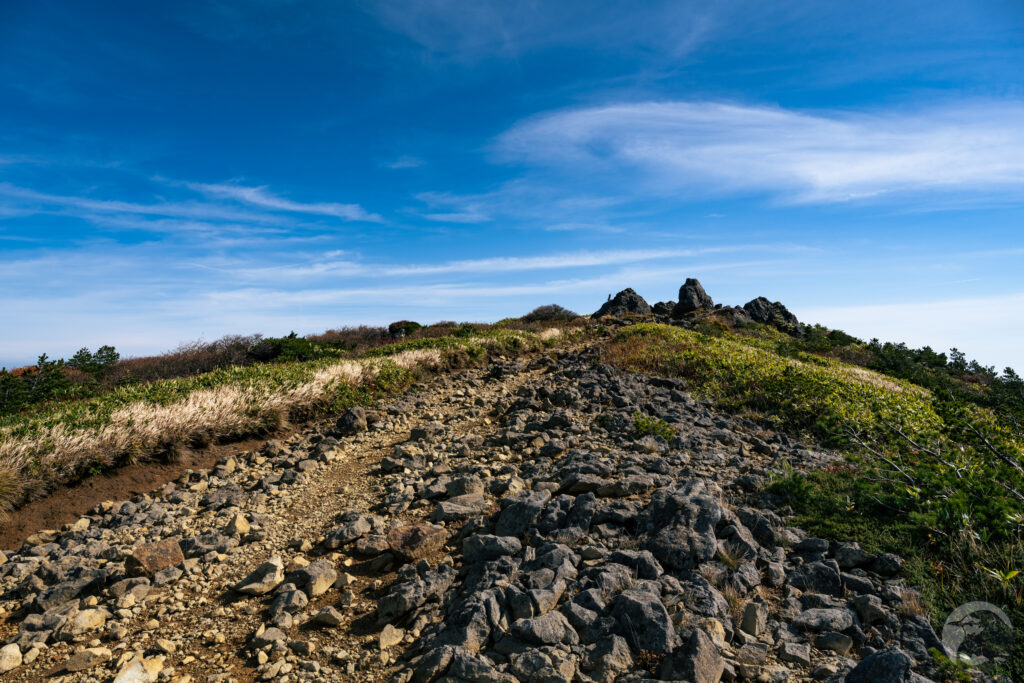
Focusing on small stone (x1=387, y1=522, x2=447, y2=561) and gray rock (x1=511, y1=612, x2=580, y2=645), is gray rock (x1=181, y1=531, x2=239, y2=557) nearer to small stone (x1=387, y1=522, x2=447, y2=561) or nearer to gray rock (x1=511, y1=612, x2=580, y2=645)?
small stone (x1=387, y1=522, x2=447, y2=561)

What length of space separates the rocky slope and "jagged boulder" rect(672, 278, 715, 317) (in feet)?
107

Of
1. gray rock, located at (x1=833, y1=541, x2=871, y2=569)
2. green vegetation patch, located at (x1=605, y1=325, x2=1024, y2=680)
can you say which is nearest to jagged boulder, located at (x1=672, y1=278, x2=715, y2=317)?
green vegetation patch, located at (x1=605, y1=325, x2=1024, y2=680)

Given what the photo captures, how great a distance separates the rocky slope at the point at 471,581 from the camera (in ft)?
10.8

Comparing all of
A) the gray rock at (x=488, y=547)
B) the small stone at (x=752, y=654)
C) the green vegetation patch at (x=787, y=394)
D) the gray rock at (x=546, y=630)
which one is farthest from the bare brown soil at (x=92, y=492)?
the green vegetation patch at (x=787, y=394)

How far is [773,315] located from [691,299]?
591 cm

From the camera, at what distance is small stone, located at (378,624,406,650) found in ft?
11.7

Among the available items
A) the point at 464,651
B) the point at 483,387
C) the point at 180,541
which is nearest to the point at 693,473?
the point at 464,651

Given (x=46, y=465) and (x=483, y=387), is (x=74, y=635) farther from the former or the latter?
(x=483, y=387)

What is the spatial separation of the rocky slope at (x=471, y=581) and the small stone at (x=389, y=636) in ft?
0.06

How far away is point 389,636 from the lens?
3615mm

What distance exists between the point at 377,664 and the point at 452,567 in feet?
3.56

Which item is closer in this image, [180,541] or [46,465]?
[180,541]

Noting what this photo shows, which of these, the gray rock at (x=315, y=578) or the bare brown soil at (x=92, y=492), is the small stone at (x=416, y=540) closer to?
the gray rock at (x=315, y=578)

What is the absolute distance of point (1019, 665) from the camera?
9.71 ft
